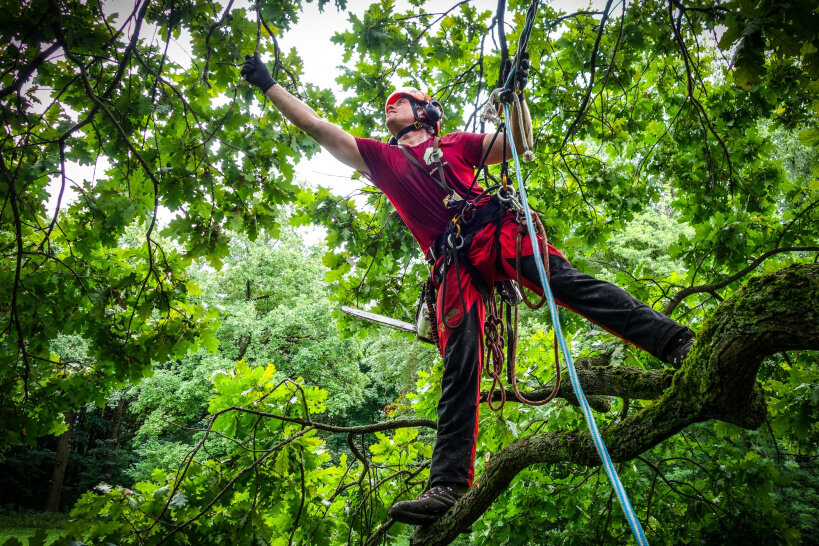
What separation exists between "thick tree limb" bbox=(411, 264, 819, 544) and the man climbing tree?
21 centimetres

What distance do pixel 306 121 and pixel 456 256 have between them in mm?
1305

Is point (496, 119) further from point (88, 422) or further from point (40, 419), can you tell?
point (88, 422)

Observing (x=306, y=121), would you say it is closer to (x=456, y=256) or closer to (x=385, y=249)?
(x=456, y=256)

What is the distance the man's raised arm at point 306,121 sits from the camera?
2504mm

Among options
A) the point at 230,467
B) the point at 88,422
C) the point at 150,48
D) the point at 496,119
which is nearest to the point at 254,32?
the point at 150,48

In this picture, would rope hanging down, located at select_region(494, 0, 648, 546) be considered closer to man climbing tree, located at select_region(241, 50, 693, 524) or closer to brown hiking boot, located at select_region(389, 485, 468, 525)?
man climbing tree, located at select_region(241, 50, 693, 524)

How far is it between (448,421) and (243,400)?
2.19 metres

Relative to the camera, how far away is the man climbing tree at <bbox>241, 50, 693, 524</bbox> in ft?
5.55

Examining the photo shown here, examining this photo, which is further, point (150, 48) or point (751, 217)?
point (751, 217)

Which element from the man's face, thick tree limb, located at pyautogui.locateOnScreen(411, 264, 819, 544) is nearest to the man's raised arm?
the man's face

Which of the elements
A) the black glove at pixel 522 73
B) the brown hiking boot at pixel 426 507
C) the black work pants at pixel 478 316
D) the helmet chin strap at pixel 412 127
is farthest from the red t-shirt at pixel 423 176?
the brown hiking boot at pixel 426 507

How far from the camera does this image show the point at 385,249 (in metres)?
4.33

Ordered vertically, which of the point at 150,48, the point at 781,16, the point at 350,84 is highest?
the point at 350,84

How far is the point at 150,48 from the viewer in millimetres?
2625
